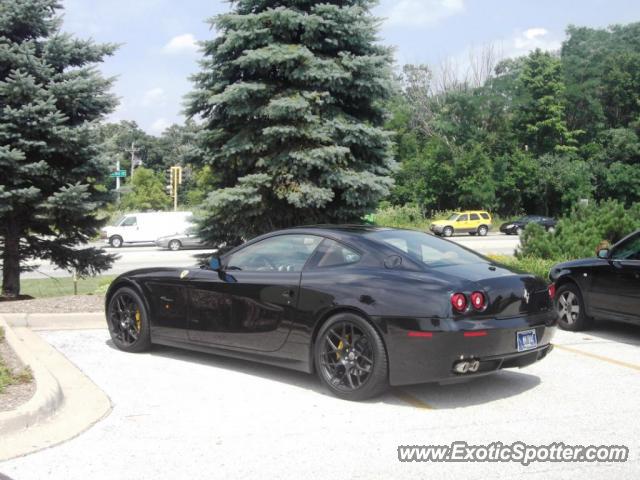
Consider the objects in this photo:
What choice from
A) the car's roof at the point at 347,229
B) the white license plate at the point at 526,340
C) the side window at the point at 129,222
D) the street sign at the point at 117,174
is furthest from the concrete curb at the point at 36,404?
the side window at the point at 129,222

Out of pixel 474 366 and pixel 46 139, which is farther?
pixel 46 139

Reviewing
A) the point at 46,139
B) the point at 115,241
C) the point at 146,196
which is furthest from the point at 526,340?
the point at 146,196

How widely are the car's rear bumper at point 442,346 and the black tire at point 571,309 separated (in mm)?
3837

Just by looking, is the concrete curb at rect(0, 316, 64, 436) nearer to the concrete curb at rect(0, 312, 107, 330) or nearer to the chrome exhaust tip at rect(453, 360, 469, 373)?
the concrete curb at rect(0, 312, 107, 330)

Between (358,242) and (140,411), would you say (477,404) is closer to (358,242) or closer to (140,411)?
(358,242)

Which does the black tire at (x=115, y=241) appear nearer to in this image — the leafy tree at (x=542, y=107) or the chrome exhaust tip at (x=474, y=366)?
the chrome exhaust tip at (x=474, y=366)

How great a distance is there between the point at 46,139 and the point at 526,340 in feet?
30.3

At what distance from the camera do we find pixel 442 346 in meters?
5.10

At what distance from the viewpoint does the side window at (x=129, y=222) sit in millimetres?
38875

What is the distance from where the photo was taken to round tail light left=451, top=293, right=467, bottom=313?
5.16 meters

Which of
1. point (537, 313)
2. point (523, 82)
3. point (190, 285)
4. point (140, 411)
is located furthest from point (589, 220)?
point (523, 82)

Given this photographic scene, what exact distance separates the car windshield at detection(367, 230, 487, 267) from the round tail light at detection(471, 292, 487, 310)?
50 cm

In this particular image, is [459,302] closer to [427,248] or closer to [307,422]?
[427,248]

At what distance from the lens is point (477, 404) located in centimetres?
544
